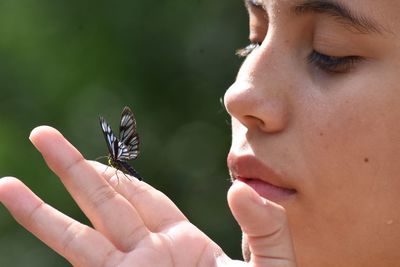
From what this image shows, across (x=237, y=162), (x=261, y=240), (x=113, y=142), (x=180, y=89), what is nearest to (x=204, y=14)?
(x=180, y=89)

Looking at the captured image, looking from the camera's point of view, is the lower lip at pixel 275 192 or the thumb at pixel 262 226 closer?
the thumb at pixel 262 226

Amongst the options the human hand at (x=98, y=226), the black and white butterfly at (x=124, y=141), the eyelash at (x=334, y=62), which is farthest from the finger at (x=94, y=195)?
the eyelash at (x=334, y=62)

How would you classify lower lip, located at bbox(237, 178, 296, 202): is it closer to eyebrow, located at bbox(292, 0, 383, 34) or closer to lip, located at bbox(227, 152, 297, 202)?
lip, located at bbox(227, 152, 297, 202)

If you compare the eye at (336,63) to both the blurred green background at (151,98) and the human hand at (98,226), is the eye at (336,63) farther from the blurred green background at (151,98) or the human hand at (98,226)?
the blurred green background at (151,98)

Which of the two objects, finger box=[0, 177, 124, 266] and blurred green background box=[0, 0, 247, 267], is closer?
finger box=[0, 177, 124, 266]

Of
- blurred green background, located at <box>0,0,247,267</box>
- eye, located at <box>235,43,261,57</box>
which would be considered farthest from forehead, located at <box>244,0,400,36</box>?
blurred green background, located at <box>0,0,247,267</box>

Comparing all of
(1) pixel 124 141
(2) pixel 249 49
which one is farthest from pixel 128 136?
(2) pixel 249 49

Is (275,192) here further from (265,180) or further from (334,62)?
(334,62)
